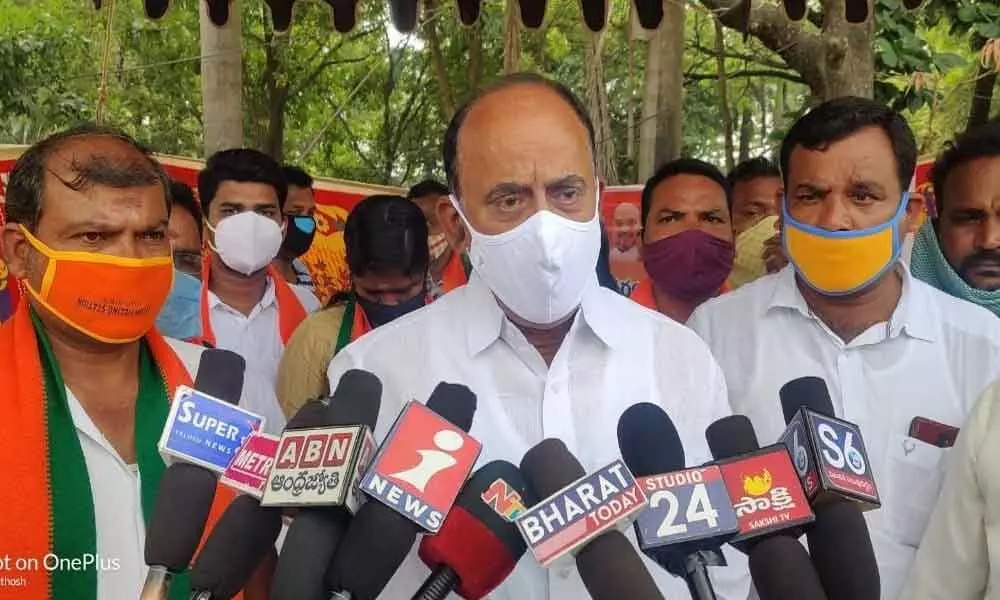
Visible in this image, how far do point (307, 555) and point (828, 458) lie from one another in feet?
2.05

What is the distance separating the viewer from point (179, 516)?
3.80 feet

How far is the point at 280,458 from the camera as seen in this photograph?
109 centimetres

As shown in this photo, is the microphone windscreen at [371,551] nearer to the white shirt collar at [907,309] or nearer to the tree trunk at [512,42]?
the white shirt collar at [907,309]

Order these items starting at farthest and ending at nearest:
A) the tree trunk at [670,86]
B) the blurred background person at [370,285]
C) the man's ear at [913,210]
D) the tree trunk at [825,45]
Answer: the tree trunk at [670,86], the tree trunk at [825,45], the blurred background person at [370,285], the man's ear at [913,210]

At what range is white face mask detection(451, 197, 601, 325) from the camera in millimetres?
1567

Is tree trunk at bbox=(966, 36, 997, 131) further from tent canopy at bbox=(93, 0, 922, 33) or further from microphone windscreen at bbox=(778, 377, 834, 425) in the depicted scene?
microphone windscreen at bbox=(778, 377, 834, 425)

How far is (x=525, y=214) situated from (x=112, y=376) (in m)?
0.90

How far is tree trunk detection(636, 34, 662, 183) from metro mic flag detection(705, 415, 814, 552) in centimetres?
522

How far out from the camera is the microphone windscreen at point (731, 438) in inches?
45.2

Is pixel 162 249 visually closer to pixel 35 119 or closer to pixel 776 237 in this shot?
pixel 776 237

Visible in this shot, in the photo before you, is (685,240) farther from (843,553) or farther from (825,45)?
(825,45)

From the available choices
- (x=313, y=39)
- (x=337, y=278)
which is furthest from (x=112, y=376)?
(x=313, y=39)

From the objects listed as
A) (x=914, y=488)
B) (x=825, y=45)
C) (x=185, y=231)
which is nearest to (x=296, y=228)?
(x=185, y=231)

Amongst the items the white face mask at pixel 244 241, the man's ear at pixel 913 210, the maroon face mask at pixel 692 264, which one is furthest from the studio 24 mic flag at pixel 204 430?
the white face mask at pixel 244 241
